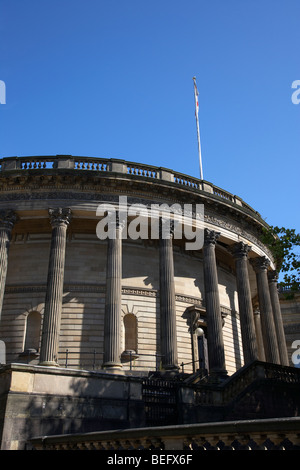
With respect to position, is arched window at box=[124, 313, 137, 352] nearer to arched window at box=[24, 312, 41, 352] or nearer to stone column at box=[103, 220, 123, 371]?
stone column at box=[103, 220, 123, 371]

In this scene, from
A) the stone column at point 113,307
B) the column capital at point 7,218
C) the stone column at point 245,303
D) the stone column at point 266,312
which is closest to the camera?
the stone column at point 113,307

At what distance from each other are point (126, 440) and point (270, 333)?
81.2 ft

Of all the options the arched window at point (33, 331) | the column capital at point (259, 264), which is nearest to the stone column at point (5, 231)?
the arched window at point (33, 331)

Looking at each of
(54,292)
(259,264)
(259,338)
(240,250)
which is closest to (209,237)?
(240,250)

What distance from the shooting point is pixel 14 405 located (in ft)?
44.0

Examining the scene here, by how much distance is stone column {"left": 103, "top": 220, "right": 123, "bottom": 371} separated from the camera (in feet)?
75.5

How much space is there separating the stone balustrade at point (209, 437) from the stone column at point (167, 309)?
16057 mm

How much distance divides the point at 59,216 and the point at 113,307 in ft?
20.7

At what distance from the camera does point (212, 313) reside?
88.6 ft

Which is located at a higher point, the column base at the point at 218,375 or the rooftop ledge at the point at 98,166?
A: the rooftop ledge at the point at 98,166

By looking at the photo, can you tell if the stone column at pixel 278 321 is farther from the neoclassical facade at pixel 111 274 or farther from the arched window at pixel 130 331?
the arched window at pixel 130 331

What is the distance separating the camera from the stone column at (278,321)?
1271 inches

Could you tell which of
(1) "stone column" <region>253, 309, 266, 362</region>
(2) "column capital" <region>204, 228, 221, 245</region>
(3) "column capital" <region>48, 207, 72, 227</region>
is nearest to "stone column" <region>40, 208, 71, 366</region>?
A: (3) "column capital" <region>48, 207, 72, 227</region>
